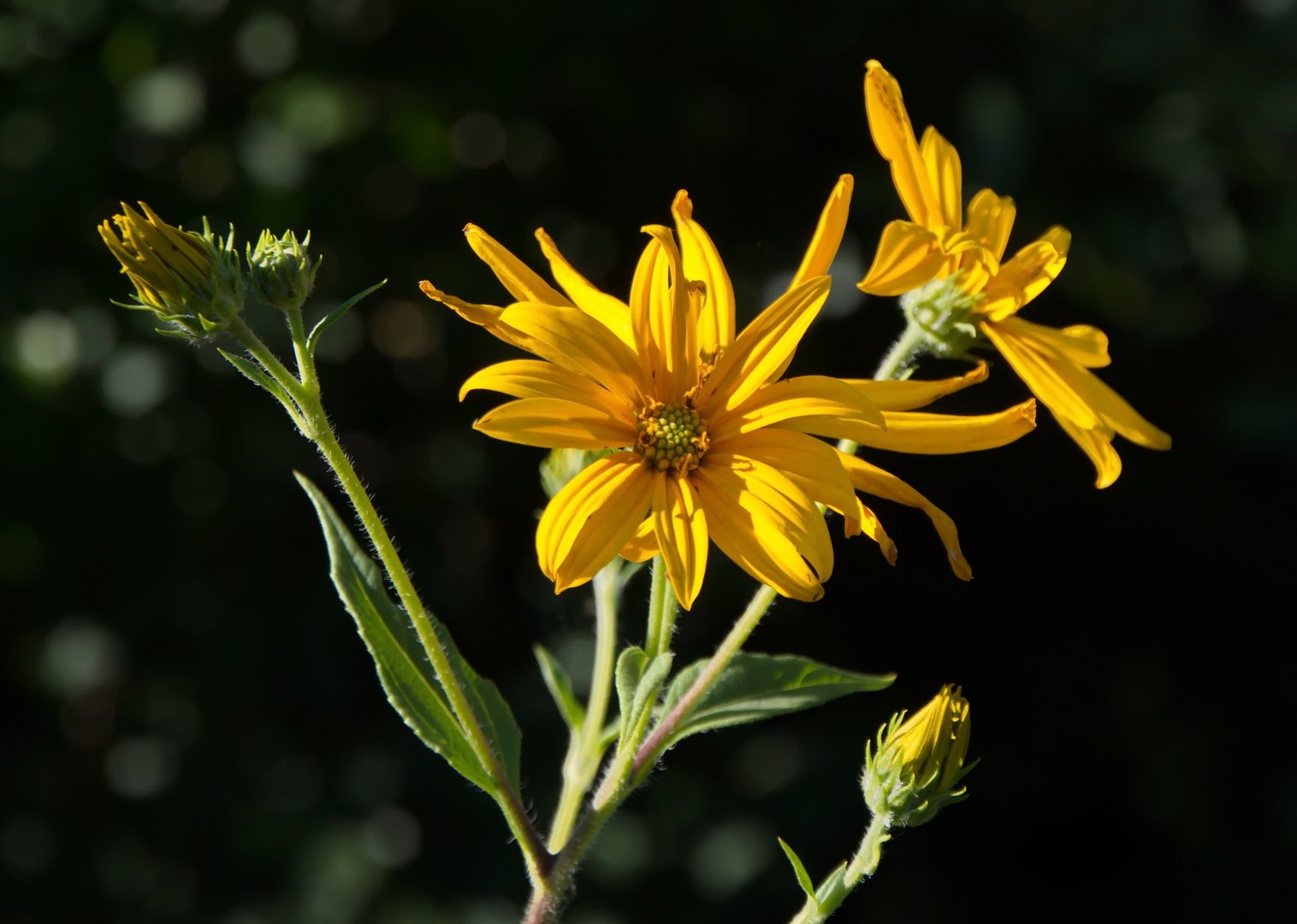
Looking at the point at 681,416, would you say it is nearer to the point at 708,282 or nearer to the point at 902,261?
the point at 708,282

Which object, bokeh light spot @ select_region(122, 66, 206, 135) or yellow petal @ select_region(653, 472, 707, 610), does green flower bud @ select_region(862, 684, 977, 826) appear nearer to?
yellow petal @ select_region(653, 472, 707, 610)

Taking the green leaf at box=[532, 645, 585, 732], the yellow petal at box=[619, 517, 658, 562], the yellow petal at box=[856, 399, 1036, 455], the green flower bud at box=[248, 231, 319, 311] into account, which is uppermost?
the green flower bud at box=[248, 231, 319, 311]

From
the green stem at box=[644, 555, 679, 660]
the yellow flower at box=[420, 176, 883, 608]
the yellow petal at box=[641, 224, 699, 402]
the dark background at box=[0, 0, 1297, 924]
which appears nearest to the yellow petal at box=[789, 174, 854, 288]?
the yellow flower at box=[420, 176, 883, 608]

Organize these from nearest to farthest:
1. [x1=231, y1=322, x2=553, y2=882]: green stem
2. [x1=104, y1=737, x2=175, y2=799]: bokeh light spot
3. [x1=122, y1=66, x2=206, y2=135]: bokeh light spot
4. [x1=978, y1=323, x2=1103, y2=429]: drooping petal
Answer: [x1=231, y1=322, x2=553, y2=882]: green stem
[x1=978, y1=323, x2=1103, y2=429]: drooping petal
[x1=122, y1=66, x2=206, y2=135]: bokeh light spot
[x1=104, y1=737, x2=175, y2=799]: bokeh light spot

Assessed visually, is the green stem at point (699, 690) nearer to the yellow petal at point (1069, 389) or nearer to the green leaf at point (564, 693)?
the green leaf at point (564, 693)

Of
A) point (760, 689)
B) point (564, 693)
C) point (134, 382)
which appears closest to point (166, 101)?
point (134, 382)

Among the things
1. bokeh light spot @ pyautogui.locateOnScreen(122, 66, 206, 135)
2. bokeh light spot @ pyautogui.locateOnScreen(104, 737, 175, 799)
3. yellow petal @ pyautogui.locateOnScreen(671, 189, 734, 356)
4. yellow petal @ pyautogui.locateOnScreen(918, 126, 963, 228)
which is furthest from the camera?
bokeh light spot @ pyautogui.locateOnScreen(104, 737, 175, 799)

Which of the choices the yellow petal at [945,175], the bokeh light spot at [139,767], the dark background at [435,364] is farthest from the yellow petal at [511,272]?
the bokeh light spot at [139,767]
